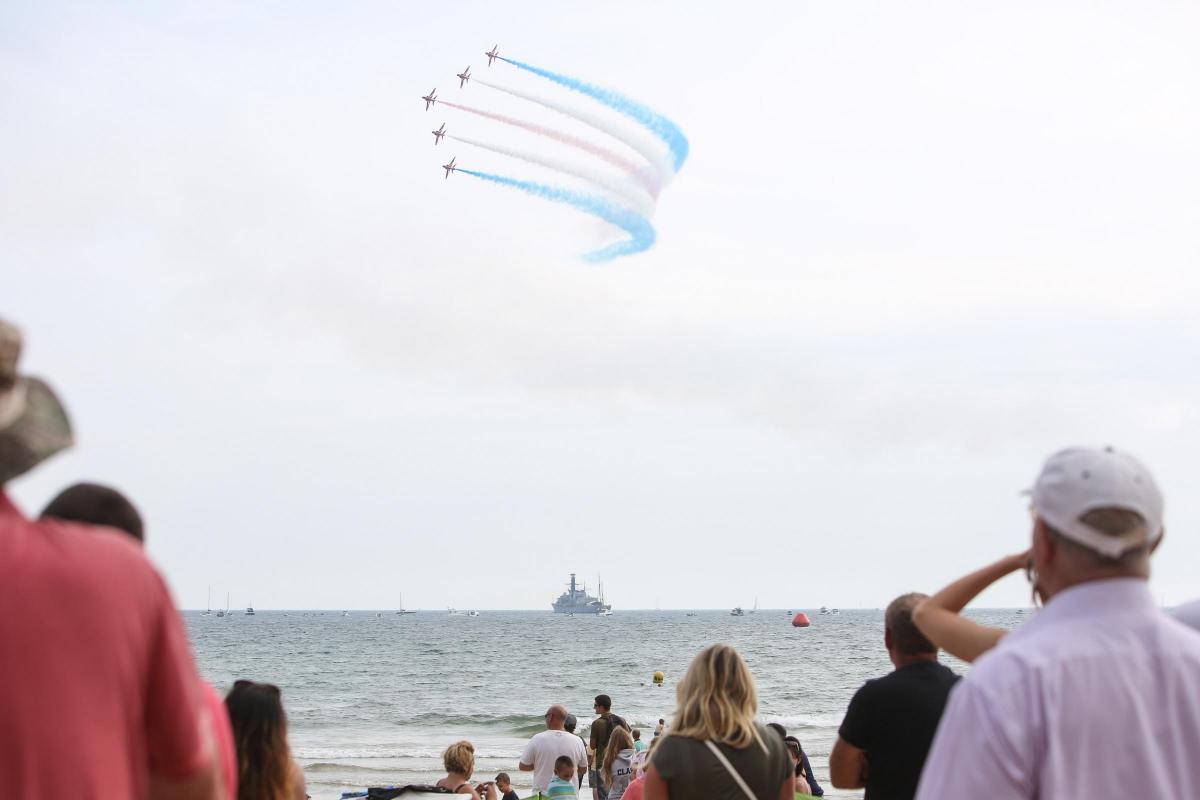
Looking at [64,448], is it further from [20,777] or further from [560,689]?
[560,689]

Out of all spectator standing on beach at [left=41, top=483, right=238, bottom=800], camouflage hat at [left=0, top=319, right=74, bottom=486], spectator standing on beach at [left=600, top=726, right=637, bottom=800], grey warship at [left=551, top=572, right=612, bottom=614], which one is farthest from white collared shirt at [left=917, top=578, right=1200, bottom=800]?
grey warship at [left=551, top=572, right=612, bottom=614]

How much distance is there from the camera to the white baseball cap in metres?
2.37

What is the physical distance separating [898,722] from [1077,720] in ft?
8.01

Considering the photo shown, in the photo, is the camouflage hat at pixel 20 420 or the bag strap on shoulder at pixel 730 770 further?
the bag strap on shoulder at pixel 730 770

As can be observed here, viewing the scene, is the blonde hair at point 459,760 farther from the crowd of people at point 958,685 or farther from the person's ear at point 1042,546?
the person's ear at point 1042,546

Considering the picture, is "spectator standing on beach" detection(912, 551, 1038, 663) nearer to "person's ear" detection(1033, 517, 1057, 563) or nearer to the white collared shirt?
"person's ear" detection(1033, 517, 1057, 563)

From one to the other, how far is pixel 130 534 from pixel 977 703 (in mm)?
1732

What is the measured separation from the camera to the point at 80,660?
2.04 meters

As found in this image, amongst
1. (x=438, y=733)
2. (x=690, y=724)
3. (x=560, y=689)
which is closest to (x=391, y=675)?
(x=560, y=689)

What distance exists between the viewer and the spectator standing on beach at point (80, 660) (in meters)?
2.01

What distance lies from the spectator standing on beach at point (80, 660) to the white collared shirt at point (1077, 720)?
131cm

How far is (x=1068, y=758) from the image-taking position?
86.1 inches

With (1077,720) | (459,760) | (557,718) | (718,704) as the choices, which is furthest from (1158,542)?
(557,718)

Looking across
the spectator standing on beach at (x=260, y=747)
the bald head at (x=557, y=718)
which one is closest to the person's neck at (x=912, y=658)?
the spectator standing on beach at (x=260, y=747)
